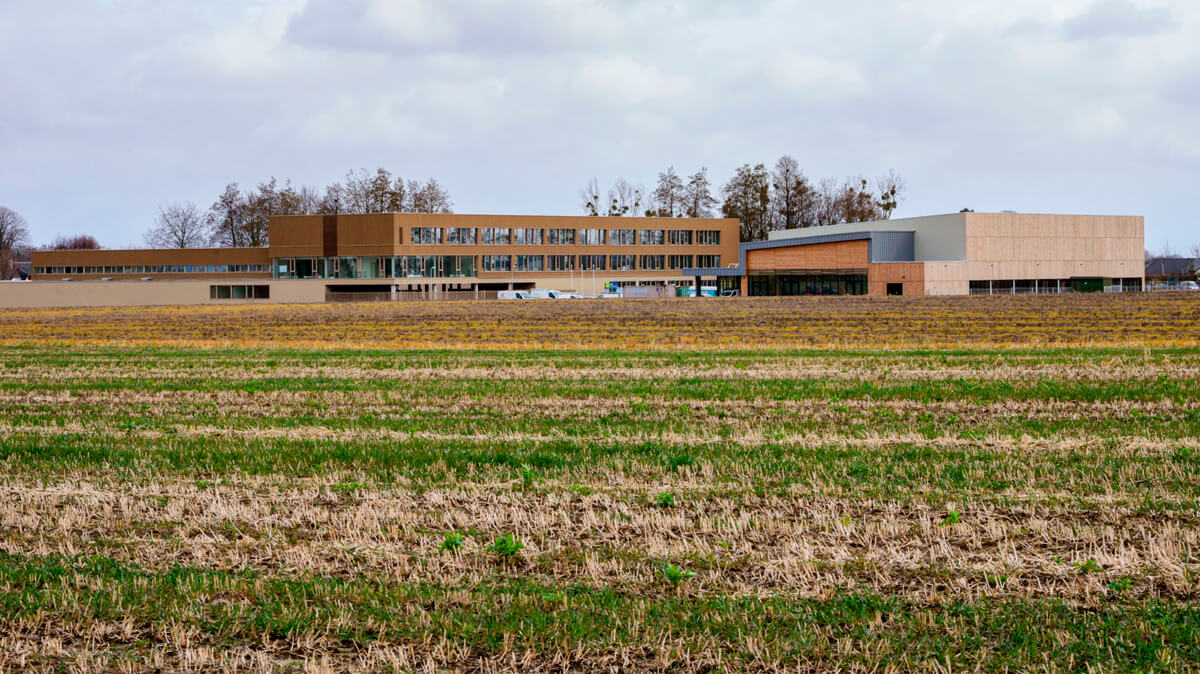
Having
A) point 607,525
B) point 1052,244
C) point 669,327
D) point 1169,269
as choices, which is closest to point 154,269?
point 669,327

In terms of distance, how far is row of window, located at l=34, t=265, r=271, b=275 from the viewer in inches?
5571

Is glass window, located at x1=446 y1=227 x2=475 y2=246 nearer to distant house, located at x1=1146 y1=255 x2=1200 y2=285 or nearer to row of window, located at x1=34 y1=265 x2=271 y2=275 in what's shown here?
row of window, located at x1=34 y1=265 x2=271 y2=275

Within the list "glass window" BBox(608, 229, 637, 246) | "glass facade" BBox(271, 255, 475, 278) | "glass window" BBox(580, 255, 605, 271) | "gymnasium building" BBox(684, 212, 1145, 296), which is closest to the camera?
"gymnasium building" BBox(684, 212, 1145, 296)

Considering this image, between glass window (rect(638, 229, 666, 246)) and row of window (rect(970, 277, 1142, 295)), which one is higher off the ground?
glass window (rect(638, 229, 666, 246))

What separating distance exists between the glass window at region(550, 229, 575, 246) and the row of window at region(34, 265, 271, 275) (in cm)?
3806

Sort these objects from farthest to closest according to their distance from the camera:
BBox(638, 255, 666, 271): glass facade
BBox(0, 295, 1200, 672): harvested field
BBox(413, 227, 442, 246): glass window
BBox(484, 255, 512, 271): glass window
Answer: BBox(638, 255, 666, 271): glass facade → BBox(484, 255, 512, 271): glass window → BBox(413, 227, 442, 246): glass window → BBox(0, 295, 1200, 672): harvested field

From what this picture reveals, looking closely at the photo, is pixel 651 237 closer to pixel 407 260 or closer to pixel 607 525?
pixel 407 260

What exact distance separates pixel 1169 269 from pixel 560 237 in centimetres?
9725

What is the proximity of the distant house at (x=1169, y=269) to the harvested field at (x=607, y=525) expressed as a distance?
473ft

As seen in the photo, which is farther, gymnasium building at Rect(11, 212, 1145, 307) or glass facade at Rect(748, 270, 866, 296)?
glass facade at Rect(748, 270, 866, 296)

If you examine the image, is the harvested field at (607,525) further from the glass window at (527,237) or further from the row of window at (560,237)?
the glass window at (527,237)

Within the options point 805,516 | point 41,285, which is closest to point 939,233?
point 41,285

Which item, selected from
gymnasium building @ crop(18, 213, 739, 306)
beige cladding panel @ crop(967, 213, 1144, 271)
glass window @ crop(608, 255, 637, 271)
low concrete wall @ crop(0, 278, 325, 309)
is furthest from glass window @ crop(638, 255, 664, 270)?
low concrete wall @ crop(0, 278, 325, 309)

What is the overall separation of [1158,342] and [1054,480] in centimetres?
2953
